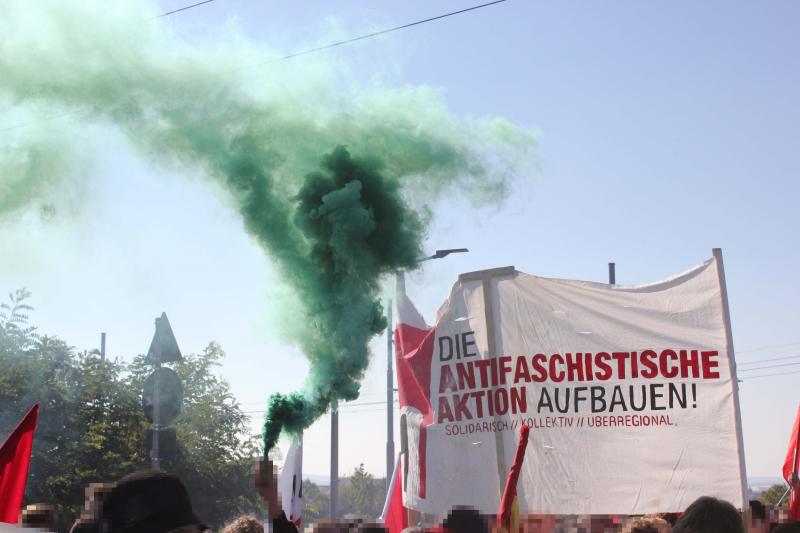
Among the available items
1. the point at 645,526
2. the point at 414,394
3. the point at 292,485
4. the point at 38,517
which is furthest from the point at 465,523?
the point at 292,485

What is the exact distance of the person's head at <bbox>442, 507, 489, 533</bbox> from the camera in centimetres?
604

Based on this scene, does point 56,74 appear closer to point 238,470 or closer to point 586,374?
point 586,374

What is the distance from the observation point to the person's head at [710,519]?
381 centimetres

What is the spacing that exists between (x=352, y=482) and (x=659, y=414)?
Answer: 255ft

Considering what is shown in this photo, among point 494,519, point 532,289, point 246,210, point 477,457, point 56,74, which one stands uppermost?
point 56,74

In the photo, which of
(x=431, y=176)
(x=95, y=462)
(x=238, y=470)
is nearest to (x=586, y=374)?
(x=431, y=176)

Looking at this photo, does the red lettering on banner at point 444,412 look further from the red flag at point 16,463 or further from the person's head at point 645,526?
the person's head at point 645,526

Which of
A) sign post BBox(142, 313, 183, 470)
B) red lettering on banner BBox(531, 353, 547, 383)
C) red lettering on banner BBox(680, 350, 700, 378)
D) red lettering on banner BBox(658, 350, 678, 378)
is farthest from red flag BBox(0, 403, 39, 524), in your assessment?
red lettering on banner BBox(680, 350, 700, 378)

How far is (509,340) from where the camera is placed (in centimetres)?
903

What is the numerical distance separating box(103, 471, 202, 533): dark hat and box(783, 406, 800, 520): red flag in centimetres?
566

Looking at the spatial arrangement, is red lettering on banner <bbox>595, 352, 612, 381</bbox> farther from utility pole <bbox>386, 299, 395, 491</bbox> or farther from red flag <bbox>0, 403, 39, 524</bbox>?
utility pole <bbox>386, 299, 395, 491</bbox>

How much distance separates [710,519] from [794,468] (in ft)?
16.4

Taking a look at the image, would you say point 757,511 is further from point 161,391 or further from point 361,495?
point 361,495

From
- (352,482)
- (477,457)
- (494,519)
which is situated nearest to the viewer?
(494,519)
